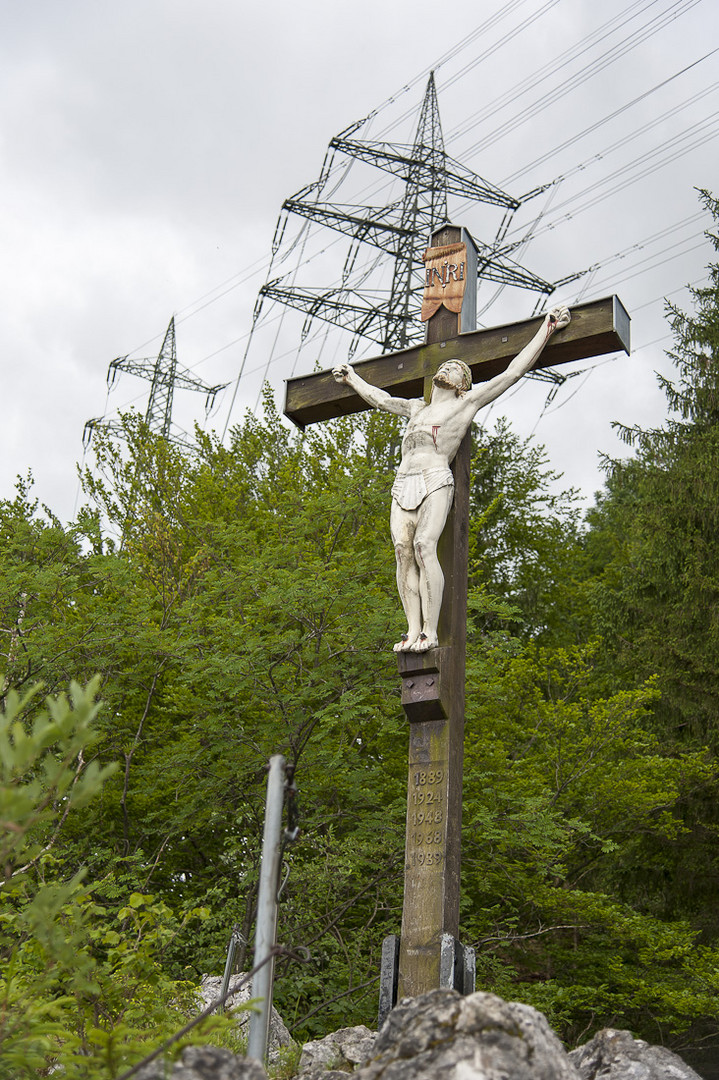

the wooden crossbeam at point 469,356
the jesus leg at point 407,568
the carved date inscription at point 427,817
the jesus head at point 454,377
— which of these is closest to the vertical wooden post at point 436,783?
the carved date inscription at point 427,817

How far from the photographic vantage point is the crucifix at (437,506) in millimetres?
5238

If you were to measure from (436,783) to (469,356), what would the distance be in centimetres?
233

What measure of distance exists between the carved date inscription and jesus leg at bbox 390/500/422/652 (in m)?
0.67

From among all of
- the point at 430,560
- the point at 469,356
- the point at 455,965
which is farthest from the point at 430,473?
the point at 455,965

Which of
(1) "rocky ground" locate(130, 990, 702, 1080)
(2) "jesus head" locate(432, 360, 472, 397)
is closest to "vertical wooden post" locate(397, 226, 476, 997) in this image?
(2) "jesus head" locate(432, 360, 472, 397)

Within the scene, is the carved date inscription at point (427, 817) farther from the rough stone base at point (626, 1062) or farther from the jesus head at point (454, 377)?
the jesus head at point (454, 377)

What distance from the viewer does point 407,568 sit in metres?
5.90

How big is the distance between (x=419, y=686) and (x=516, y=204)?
1723 centimetres

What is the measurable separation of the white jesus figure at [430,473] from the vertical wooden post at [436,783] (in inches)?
3.9

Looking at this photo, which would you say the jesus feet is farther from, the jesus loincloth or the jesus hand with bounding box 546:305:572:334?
the jesus hand with bounding box 546:305:572:334

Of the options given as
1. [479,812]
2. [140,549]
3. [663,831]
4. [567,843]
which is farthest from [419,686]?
[140,549]

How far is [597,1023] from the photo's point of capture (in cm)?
1218

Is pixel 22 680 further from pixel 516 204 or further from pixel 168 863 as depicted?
pixel 516 204

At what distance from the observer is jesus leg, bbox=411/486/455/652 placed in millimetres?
5715
